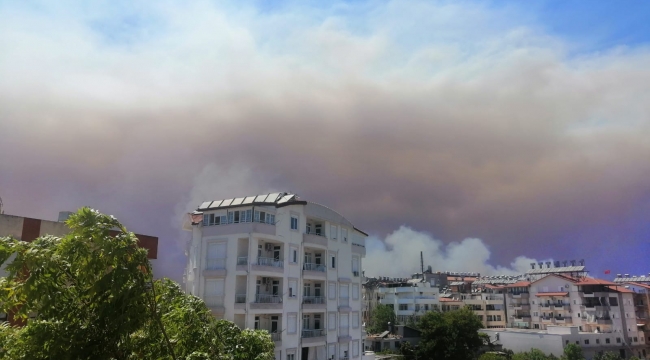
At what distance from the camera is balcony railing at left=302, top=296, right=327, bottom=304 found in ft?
132

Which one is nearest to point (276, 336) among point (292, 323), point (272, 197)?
point (292, 323)

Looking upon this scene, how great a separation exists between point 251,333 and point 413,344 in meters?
65.5

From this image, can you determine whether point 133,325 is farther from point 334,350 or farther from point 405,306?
point 405,306

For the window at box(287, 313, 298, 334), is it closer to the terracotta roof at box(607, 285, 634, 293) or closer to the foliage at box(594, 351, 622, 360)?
the foliage at box(594, 351, 622, 360)

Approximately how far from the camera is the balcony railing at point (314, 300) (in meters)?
40.1

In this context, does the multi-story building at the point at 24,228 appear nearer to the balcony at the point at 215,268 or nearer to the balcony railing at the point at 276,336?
the balcony at the point at 215,268

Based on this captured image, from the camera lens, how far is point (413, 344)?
82.9m

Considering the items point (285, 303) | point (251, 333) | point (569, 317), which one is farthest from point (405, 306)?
point (251, 333)

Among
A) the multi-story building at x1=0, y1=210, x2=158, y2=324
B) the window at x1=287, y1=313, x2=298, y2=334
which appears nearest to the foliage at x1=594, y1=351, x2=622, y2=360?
the window at x1=287, y1=313, x2=298, y2=334

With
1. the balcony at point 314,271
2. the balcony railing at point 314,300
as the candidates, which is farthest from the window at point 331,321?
the balcony at point 314,271

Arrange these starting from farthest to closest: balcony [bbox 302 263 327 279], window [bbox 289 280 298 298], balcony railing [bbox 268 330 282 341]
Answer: balcony [bbox 302 263 327 279] → window [bbox 289 280 298 298] → balcony railing [bbox 268 330 282 341]

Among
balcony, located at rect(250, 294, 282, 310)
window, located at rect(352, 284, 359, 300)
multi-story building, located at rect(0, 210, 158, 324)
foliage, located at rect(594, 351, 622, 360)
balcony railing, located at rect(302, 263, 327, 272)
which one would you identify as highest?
multi-story building, located at rect(0, 210, 158, 324)

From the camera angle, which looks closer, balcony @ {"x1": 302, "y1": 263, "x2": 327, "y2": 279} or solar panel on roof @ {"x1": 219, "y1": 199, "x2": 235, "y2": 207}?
A: solar panel on roof @ {"x1": 219, "y1": 199, "x2": 235, "y2": 207}

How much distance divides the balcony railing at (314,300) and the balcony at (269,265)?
3926 mm
